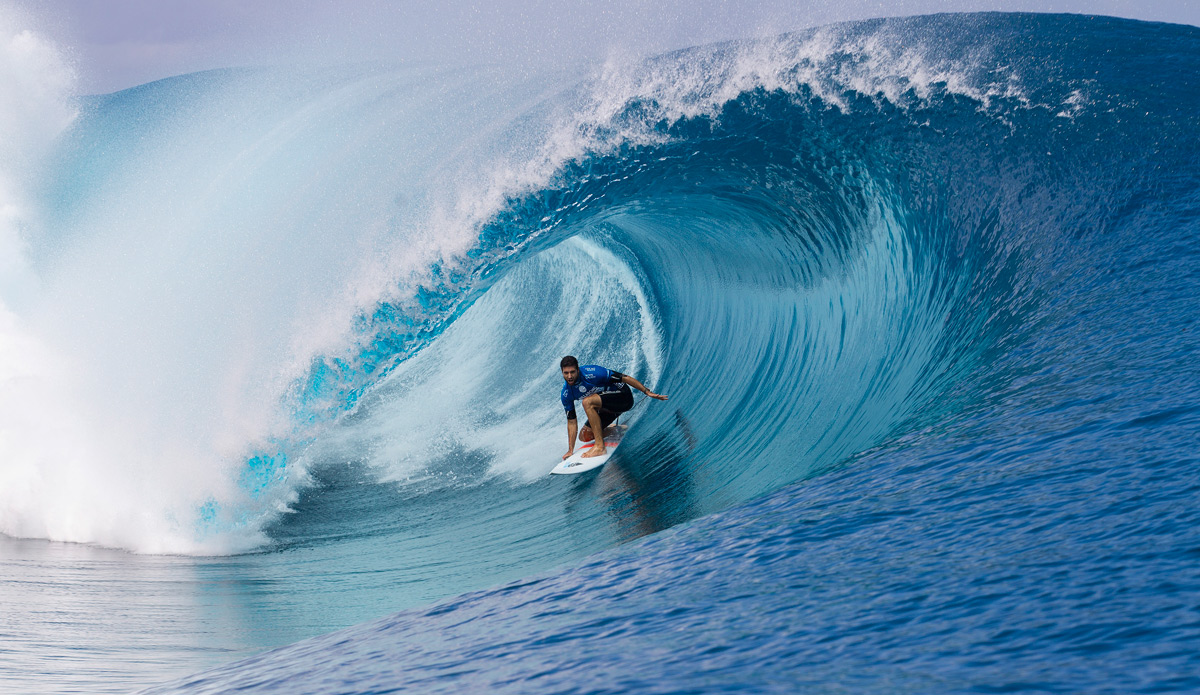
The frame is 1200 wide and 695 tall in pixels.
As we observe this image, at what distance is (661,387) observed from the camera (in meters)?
9.04

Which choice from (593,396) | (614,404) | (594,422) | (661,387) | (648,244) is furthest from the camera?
(648,244)

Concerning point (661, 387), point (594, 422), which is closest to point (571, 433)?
point (594, 422)

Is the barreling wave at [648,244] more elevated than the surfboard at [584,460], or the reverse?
the barreling wave at [648,244]

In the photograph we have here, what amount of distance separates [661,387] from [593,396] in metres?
1.68

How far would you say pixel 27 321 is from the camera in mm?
8930

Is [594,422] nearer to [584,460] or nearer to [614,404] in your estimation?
[584,460]

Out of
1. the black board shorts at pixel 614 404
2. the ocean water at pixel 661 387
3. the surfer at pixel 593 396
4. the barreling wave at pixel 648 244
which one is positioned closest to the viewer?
the ocean water at pixel 661 387

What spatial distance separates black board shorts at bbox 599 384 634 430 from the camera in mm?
7797

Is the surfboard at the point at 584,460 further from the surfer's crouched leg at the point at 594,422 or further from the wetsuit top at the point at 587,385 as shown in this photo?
the wetsuit top at the point at 587,385

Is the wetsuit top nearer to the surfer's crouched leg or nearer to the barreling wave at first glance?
the surfer's crouched leg

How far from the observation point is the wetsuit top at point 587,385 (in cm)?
747

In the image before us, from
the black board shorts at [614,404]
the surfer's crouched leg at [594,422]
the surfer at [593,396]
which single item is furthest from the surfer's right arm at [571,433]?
the black board shorts at [614,404]

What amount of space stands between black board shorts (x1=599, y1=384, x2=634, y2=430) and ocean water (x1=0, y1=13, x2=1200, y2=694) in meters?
0.32

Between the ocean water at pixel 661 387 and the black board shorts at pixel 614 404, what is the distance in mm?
318
